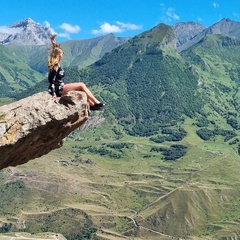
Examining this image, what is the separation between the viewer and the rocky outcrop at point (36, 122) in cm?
2679

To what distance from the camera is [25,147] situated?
28375 millimetres

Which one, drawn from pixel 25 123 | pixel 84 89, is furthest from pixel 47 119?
pixel 84 89

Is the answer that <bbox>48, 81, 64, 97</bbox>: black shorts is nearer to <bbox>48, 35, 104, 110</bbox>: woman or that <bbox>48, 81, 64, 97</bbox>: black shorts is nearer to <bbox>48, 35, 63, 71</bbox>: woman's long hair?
<bbox>48, 35, 104, 110</bbox>: woman

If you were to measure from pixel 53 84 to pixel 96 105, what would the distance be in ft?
10.6

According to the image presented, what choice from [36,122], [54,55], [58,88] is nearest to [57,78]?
[58,88]

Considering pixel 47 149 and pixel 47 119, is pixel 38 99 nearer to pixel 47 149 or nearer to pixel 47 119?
pixel 47 119

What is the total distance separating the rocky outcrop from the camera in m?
26.8

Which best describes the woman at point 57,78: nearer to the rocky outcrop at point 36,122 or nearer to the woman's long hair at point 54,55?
the woman's long hair at point 54,55

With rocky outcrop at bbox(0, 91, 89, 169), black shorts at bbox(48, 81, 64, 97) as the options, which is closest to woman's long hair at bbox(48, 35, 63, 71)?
black shorts at bbox(48, 81, 64, 97)

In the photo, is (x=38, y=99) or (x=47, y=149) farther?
(x=47, y=149)

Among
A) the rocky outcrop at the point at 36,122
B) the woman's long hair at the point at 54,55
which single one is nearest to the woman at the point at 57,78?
the woman's long hair at the point at 54,55

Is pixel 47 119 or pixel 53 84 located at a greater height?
pixel 53 84

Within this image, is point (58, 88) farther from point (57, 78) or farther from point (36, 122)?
point (36, 122)

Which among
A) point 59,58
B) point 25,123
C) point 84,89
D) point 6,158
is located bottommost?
point 6,158
